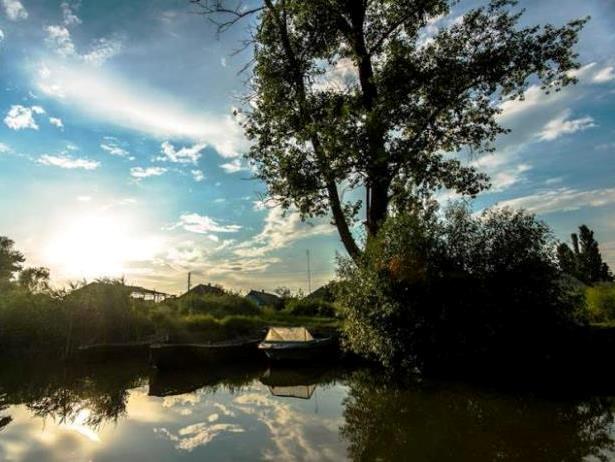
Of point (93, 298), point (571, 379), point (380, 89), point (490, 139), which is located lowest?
point (571, 379)

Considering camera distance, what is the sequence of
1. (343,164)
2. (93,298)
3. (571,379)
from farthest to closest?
(93,298)
(343,164)
(571,379)

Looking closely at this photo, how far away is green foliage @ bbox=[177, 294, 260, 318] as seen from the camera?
114 ft

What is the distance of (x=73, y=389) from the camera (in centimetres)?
1485

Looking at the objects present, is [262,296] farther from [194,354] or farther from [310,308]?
[194,354]

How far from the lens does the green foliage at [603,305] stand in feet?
64.0

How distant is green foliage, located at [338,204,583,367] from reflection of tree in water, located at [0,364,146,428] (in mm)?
8362

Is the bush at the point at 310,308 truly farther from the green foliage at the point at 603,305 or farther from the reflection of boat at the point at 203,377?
the green foliage at the point at 603,305

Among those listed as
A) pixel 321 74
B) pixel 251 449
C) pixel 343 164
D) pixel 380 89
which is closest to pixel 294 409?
pixel 251 449

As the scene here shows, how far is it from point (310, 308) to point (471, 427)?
34317 millimetres

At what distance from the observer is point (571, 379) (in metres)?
13.9

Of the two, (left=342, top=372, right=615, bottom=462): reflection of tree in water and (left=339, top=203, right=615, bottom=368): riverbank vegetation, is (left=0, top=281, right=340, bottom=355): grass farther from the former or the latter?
(left=342, top=372, right=615, bottom=462): reflection of tree in water

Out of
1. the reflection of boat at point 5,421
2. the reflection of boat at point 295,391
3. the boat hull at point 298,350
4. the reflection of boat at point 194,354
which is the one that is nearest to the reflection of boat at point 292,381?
the reflection of boat at point 295,391

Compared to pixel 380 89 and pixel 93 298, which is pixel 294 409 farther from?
pixel 93 298

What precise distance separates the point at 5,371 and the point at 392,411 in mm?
17145
